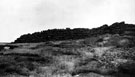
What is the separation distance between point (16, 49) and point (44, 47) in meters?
3.33

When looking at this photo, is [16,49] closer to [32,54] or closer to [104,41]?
[32,54]

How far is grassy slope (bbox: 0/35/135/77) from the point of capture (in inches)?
1239

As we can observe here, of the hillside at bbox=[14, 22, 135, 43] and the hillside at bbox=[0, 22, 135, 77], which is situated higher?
the hillside at bbox=[14, 22, 135, 43]

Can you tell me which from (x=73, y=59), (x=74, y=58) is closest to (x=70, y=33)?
(x=74, y=58)

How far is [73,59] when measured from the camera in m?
35.1

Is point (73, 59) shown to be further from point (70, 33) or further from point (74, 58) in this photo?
point (70, 33)

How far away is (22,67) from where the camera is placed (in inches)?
1280

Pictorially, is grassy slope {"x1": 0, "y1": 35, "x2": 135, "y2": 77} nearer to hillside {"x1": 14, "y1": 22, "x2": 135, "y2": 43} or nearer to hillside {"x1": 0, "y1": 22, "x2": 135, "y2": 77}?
hillside {"x1": 0, "y1": 22, "x2": 135, "y2": 77}

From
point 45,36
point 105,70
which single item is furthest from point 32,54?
point 45,36

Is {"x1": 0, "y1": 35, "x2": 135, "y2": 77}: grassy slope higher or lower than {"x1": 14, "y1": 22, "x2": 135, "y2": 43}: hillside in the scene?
lower

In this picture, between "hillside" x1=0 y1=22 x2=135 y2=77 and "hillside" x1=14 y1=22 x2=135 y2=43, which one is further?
"hillside" x1=14 y1=22 x2=135 y2=43

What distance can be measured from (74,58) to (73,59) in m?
0.29

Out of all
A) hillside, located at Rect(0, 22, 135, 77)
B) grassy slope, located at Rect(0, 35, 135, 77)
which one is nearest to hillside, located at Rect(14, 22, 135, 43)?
hillside, located at Rect(0, 22, 135, 77)

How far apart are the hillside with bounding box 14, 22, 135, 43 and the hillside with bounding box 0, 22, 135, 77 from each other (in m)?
3.36
